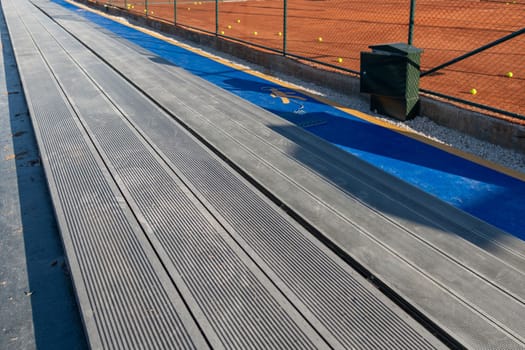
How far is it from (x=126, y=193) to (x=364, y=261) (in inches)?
99.8

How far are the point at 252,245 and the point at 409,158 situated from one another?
3.42 m

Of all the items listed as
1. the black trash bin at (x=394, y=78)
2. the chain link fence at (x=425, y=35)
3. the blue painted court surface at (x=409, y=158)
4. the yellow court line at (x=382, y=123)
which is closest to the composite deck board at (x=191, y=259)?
the blue painted court surface at (x=409, y=158)

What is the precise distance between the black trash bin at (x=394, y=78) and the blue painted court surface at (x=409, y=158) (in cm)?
55

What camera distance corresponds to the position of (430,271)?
11.7 feet

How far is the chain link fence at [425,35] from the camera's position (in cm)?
853

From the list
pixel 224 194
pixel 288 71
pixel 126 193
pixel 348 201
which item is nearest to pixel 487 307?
pixel 348 201

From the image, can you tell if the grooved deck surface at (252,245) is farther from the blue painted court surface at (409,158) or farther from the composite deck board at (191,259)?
the blue painted court surface at (409,158)

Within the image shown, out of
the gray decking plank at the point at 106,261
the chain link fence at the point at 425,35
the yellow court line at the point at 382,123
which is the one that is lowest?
the gray decking plank at the point at 106,261

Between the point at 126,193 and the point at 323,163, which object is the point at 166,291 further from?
the point at 323,163

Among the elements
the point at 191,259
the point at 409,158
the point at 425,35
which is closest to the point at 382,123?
the point at 409,158

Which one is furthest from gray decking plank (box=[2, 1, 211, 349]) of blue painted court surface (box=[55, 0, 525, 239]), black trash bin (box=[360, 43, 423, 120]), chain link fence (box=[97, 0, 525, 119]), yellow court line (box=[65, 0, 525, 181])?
chain link fence (box=[97, 0, 525, 119])

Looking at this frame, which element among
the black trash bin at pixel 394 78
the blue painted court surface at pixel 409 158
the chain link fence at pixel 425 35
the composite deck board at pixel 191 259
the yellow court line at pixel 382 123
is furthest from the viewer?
the chain link fence at pixel 425 35

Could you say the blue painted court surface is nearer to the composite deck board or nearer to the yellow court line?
the yellow court line

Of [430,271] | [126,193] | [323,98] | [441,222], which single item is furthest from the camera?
[323,98]
